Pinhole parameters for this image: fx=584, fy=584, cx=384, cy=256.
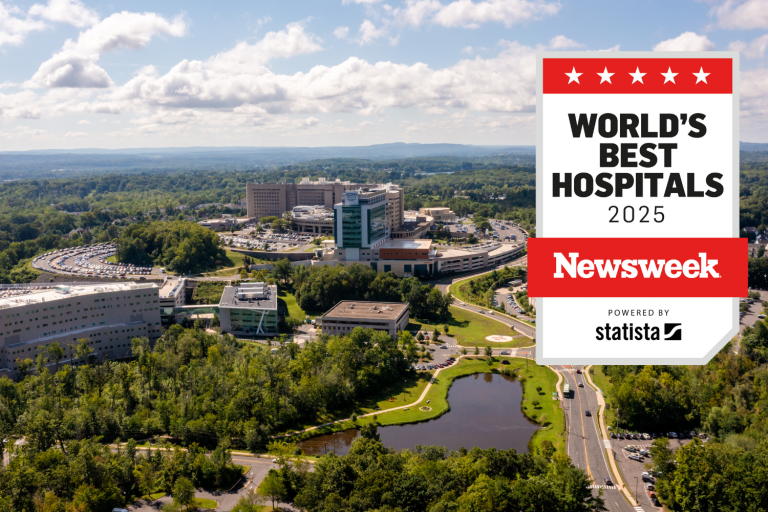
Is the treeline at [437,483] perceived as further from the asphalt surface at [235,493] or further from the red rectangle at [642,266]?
the red rectangle at [642,266]

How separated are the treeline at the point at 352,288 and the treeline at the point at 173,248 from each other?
63.4ft

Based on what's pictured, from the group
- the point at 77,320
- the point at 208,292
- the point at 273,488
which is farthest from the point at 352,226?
the point at 273,488

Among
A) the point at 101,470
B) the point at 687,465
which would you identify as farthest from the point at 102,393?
the point at 687,465

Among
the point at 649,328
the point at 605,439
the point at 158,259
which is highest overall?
the point at 649,328

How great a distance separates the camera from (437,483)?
25.0m

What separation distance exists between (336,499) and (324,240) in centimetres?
6458

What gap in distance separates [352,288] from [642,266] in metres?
54.0

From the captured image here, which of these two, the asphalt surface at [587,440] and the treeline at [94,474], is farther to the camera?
the asphalt surface at [587,440]

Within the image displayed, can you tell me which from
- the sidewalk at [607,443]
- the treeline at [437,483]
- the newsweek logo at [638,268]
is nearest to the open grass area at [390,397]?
the treeline at [437,483]

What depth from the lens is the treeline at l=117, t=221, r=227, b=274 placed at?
246 ft

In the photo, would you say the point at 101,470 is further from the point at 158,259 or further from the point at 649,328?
the point at 158,259

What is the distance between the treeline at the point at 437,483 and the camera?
23234 mm

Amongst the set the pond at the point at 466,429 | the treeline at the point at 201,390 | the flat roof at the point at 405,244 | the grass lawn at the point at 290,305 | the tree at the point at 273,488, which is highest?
the flat roof at the point at 405,244

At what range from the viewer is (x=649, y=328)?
854 centimetres
